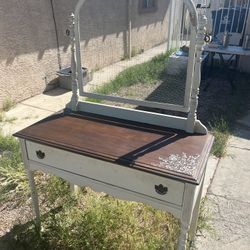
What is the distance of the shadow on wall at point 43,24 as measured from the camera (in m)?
5.25

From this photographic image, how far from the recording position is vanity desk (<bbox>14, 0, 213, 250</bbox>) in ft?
5.62

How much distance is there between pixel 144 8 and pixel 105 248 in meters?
9.26

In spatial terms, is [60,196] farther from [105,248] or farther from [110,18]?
[110,18]

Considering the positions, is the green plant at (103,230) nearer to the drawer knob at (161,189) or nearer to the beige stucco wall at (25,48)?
the drawer knob at (161,189)

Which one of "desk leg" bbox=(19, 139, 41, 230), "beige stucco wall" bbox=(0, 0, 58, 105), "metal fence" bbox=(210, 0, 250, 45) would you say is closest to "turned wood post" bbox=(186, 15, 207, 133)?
"desk leg" bbox=(19, 139, 41, 230)

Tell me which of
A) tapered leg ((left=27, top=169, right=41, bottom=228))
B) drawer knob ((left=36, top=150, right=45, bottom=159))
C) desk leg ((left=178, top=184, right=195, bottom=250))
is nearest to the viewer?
desk leg ((left=178, top=184, right=195, bottom=250))

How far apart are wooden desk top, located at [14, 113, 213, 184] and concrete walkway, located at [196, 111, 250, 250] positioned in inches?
48.2

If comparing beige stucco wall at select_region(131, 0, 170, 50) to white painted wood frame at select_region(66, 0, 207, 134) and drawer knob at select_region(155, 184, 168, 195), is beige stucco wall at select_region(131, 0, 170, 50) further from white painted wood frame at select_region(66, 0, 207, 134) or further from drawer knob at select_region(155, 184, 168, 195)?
drawer knob at select_region(155, 184, 168, 195)

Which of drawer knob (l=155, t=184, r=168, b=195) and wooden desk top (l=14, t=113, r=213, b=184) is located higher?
wooden desk top (l=14, t=113, r=213, b=184)

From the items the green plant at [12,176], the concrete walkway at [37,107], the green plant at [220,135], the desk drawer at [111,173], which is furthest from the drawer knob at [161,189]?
the concrete walkway at [37,107]

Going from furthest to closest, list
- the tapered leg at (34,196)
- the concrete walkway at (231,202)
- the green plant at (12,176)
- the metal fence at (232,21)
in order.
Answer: the metal fence at (232,21) < the green plant at (12,176) < the concrete walkway at (231,202) < the tapered leg at (34,196)

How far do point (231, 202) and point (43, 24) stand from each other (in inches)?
190

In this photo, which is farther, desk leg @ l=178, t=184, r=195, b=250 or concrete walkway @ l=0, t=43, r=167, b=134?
concrete walkway @ l=0, t=43, r=167, b=134

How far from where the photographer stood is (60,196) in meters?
3.14
